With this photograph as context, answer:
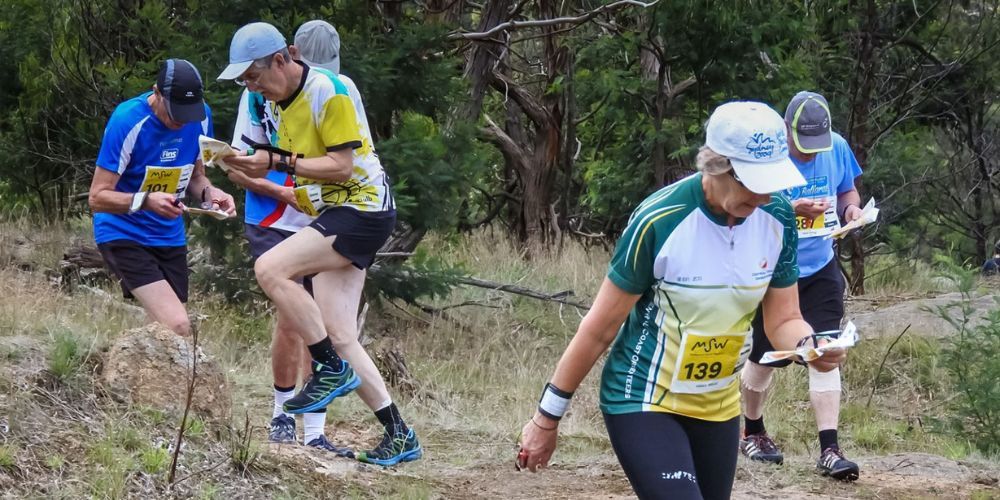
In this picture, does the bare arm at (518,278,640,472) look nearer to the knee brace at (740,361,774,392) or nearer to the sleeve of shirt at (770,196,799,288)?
the sleeve of shirt at (770,196,799,288)

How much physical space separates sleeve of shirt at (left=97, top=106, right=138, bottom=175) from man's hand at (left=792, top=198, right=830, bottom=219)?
346cm

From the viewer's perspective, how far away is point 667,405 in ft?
12.0

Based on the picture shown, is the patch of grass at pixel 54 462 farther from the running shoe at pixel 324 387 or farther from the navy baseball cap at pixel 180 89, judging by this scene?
the navy baseball cap at pixel 180 89

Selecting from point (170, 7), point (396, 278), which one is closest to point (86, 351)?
point (396, 278)

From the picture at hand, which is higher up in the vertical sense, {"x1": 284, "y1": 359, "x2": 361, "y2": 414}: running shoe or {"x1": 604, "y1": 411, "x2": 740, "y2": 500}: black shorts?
{"x1": 604, "y1": 411, "x2": 740, "y2": 500}: black shorts

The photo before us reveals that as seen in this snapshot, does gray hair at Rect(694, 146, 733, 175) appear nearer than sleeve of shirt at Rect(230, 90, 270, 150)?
Yes

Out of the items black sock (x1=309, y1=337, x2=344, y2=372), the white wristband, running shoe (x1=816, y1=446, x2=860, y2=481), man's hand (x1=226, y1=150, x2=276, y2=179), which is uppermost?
man's hand (x1=226, y1=150, x2=276, y2=179)

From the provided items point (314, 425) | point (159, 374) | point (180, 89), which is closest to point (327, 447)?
point (314, 425)

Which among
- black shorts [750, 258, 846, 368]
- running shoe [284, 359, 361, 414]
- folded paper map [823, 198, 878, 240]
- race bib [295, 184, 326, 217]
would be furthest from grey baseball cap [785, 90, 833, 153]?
running shoe [284, 359, 361, 414]

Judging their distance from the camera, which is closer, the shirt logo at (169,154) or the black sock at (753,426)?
the shirt logo at (169,154)

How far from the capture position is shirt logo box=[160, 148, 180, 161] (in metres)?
6.48

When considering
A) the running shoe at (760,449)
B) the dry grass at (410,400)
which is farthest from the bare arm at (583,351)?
the running shoe at (760,449)

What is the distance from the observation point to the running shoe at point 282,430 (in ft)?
20.8

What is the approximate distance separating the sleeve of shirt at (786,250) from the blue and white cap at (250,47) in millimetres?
2745
